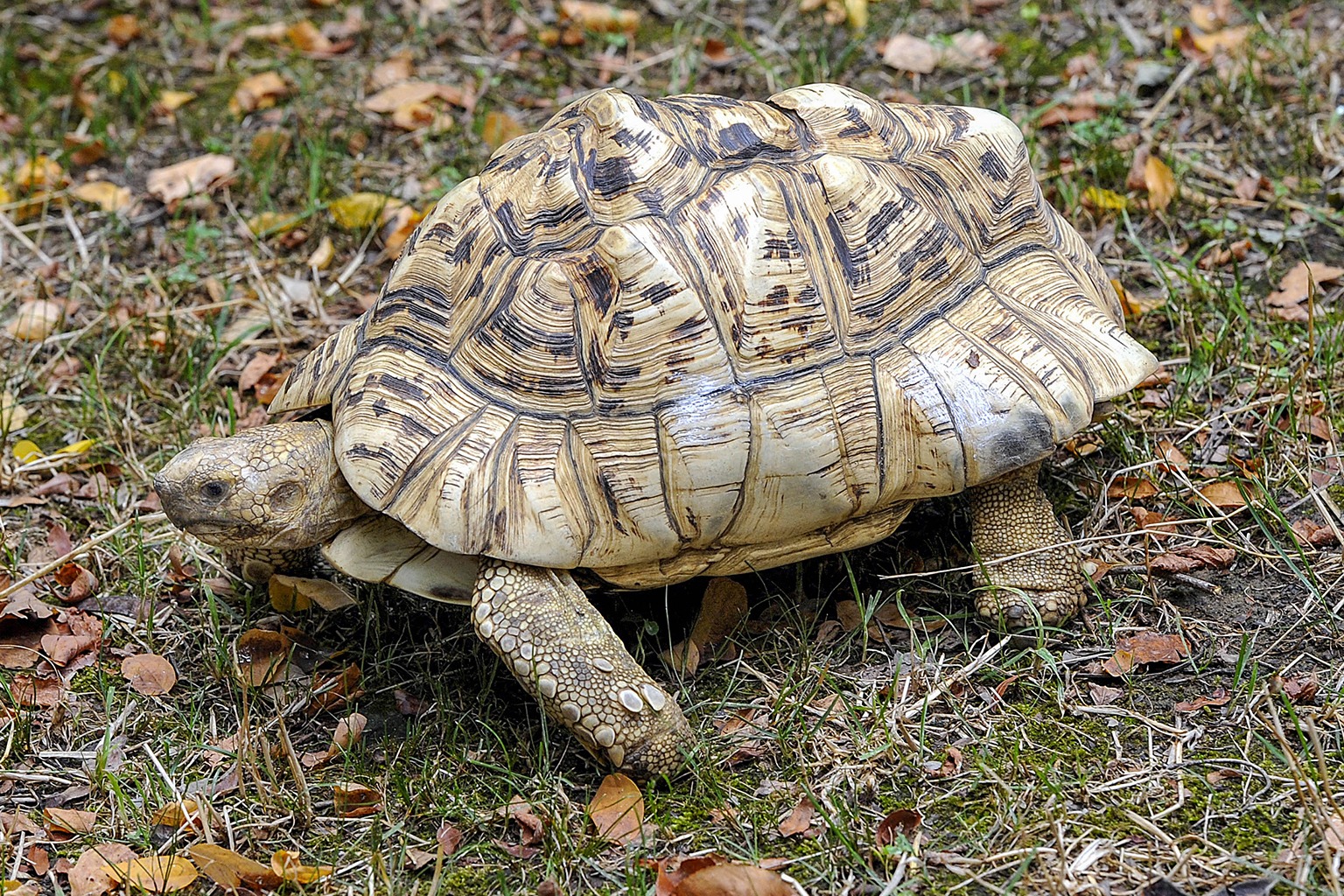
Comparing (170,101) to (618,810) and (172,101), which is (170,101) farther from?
(618,810)

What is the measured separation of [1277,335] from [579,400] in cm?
267

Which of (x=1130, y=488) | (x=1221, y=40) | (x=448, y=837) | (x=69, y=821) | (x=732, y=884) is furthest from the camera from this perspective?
A: (x=1221, y=40)

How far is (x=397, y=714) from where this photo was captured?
12.2ft

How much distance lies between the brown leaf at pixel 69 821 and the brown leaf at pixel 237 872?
1.37 ft

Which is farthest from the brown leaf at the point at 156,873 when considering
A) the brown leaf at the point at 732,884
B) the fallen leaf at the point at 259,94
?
the fallen leaf at the point at 259,94

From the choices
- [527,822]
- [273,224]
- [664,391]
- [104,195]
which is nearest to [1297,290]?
[664,391]

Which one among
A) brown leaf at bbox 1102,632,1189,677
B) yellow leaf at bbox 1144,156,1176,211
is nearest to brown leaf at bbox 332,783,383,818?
brown leaf at bbox 1102,632,1189,677

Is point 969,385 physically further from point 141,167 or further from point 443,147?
point 141,167

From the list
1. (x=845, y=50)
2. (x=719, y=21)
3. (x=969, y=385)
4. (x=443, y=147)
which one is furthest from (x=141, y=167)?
(x=969, y=385)

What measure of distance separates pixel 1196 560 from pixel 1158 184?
6.81ft

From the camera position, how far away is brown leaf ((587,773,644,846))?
323 cm

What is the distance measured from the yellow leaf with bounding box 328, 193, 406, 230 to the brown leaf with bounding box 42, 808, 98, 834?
301 centimetres

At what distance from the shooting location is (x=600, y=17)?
691 centimetres

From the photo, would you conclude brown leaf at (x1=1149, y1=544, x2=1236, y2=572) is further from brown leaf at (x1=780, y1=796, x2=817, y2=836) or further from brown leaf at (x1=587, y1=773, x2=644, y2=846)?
brown leaf at (x1=587, y1=773, x2=644, y2=846)
